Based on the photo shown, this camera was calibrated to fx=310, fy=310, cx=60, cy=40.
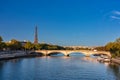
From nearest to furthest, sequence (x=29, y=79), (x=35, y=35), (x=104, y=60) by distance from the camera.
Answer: (x=29, y=79)
(x=104, y=60)
(x=35, y=35)

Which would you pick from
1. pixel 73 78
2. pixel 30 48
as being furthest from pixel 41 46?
pixel 73 78

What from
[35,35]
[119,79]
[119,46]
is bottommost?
[119,79]

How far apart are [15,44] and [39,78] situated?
69.3 metres

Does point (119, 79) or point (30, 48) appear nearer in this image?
point (119, 79)

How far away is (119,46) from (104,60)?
8479 millimetres

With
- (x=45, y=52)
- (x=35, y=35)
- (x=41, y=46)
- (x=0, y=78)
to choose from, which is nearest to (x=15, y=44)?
(x=45, y=52)

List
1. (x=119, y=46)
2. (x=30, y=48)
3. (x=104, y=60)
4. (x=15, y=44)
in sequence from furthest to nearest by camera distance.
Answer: (x=30, y=48), (x=15, y=44), (x=119, y=46), (x=104, y=60)

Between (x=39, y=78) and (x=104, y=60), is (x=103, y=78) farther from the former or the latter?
(x=104, y=60)

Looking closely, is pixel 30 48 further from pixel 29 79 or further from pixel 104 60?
pixel 29 79

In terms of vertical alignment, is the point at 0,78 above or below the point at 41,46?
below

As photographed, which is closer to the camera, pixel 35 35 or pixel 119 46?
pixel 119 46

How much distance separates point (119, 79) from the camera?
3412 cm

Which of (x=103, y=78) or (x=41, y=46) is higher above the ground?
(x=41, y=46)

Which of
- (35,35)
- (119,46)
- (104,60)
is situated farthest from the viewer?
(35,35)
